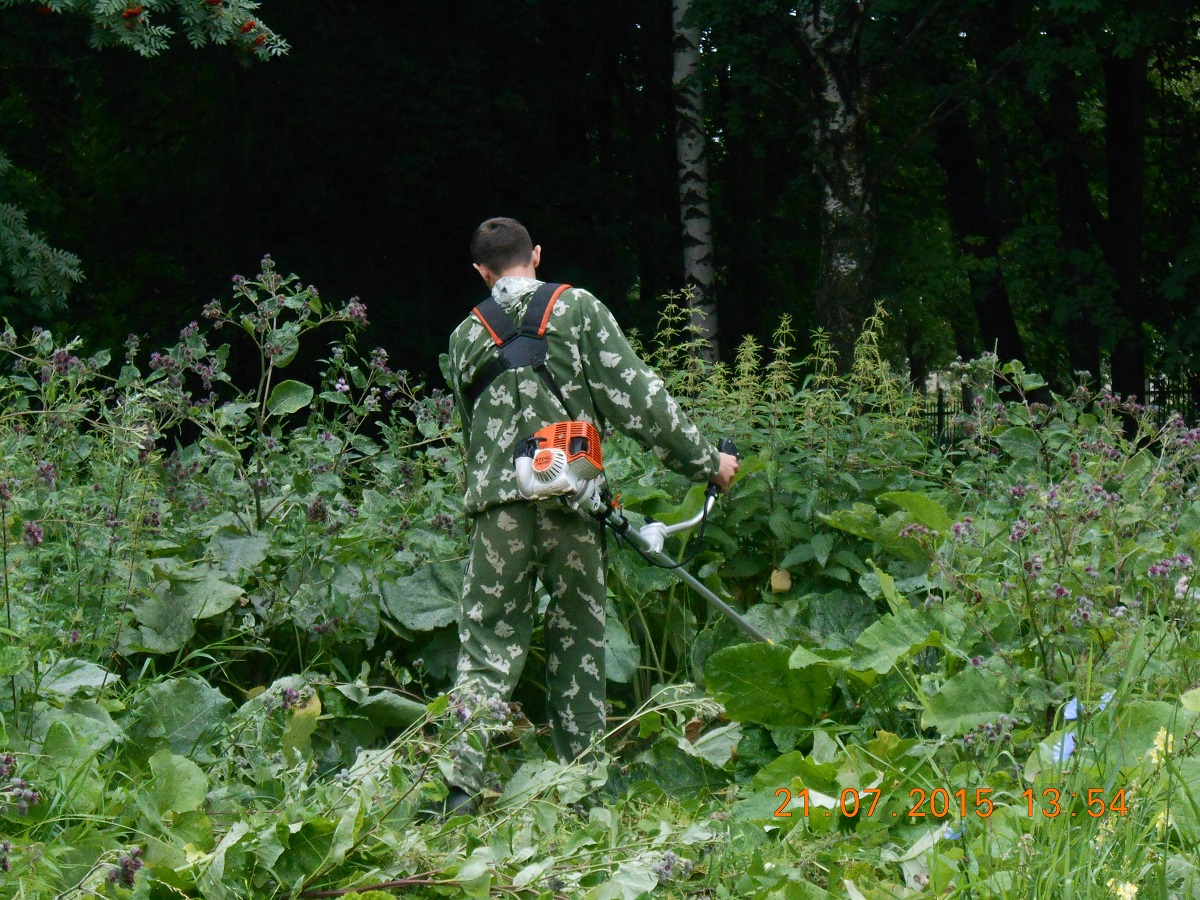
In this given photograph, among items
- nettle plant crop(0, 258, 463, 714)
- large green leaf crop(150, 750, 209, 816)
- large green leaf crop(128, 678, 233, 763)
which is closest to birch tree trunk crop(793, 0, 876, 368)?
nettle plant crop(0, 258, 463, 714)

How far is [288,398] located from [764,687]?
6.65 feet

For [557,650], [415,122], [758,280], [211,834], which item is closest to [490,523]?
[557,650]

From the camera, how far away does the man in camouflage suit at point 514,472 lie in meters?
3.81

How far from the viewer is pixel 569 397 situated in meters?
3.84

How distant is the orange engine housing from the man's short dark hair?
23.6 inches

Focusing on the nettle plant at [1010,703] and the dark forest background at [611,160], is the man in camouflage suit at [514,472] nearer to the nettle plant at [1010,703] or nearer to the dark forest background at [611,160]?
the nettle plant at [1010,703]

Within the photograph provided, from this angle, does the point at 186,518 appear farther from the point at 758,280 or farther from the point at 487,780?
the point at 758,280

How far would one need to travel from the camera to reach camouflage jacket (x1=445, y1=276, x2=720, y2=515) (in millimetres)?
3805

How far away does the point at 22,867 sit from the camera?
2.58 m

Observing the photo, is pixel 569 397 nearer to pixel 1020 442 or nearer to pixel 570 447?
pixel 570 447

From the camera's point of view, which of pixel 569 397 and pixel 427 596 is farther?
pixel 427 596
